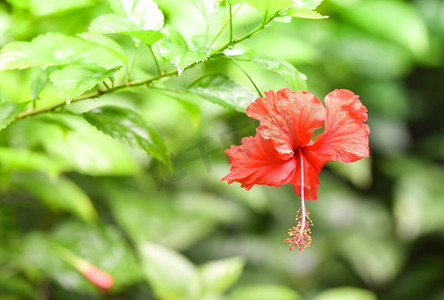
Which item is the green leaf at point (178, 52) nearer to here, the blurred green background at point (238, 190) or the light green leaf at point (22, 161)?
the blurred green background at point (238, 190)

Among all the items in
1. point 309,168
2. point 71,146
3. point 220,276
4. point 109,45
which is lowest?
point 220,276

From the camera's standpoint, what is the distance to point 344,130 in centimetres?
56

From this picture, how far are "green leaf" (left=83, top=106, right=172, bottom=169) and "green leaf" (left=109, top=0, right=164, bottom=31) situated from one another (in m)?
0.12

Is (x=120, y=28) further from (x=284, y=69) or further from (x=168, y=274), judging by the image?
(x=168, y=274)

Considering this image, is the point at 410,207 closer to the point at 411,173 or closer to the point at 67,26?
the point at 411,173

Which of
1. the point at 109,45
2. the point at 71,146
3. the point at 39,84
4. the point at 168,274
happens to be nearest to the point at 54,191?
the point at 71,146

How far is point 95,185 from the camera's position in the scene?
1.38 meters

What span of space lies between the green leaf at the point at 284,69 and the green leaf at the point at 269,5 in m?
0.04

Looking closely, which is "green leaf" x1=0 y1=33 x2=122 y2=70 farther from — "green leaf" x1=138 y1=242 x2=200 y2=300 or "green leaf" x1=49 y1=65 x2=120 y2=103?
"green leaf" x1=138 y1=242 x2=200 y2=300

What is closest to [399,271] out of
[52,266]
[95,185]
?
[95,185]

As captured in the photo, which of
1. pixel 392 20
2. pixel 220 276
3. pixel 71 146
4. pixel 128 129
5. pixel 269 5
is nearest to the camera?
pixel 269 5

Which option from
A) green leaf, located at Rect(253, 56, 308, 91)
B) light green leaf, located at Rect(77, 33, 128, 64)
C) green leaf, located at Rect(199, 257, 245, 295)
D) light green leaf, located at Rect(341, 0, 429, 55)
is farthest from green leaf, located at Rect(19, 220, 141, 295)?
light green leaf, located at Rect(341, 0, 429, 55)

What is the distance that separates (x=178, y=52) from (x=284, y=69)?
100 mm

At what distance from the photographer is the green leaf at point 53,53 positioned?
0.55 metres
